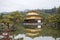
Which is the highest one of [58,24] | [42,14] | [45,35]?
[42,14]

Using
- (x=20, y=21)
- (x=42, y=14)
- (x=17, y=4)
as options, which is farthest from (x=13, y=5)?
(x=42, y=14)

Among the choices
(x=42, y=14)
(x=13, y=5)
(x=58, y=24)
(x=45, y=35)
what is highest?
(x=13, y=5)

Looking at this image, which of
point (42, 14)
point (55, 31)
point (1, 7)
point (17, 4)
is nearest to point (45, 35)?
point (55, 31)

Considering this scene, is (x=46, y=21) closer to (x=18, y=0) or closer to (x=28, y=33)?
(x=28, y=33)

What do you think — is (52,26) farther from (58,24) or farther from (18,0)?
(18,0)

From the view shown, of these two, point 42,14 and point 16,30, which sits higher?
point 42,14

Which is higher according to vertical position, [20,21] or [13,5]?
[13,5]
